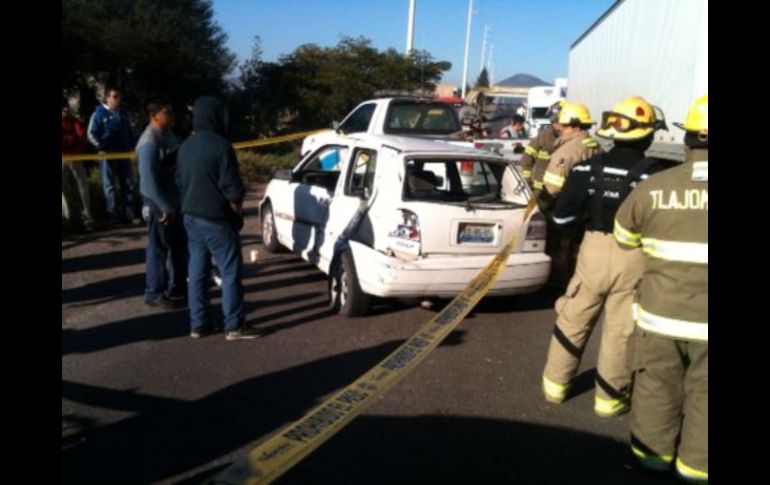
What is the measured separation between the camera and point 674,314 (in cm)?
354

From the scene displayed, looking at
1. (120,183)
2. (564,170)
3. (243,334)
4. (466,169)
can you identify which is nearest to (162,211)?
(243,334)

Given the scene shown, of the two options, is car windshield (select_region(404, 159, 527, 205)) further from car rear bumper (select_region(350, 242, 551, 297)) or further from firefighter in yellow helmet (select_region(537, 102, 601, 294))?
car rear bumper (select_region(350, 242, 551, 297))

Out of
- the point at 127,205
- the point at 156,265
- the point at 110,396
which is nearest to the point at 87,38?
the point at 127,205

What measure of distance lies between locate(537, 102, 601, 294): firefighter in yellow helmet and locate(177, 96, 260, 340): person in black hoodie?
2.47m

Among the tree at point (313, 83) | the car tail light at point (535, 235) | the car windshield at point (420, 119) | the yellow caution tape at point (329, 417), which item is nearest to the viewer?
the yellow caution tape at point (329, 417)

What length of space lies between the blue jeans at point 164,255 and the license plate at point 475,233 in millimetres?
2627

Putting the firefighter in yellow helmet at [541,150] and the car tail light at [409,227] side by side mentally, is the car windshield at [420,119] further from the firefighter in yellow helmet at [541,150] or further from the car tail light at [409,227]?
the car tail light at [409,227]

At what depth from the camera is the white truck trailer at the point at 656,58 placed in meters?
8.77

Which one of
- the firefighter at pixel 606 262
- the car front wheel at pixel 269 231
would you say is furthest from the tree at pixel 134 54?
the firefighter at pixel 606 262

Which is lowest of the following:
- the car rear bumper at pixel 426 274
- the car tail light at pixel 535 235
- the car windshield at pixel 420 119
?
the car rear bumper at pixel 426 274

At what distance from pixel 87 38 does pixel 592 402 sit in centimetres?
2513

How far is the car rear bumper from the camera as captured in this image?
5.90 m
